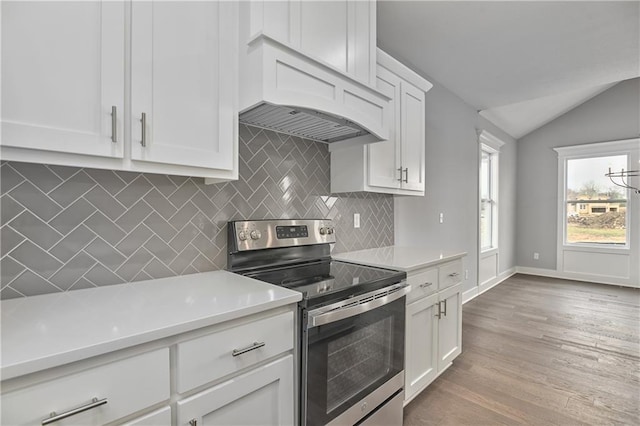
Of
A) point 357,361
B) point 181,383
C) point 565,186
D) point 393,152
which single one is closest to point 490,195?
point 565,186

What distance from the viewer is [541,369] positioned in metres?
2.53

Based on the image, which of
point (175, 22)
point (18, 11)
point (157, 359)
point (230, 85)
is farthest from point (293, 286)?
point (18, 11)

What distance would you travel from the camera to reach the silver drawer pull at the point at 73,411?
28.4 inches

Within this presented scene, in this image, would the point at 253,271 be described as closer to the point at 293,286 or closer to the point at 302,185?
the point at 293,286

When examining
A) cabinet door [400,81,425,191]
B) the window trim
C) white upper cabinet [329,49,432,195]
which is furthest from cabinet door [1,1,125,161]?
the window trim

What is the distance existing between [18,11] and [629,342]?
4.76 m

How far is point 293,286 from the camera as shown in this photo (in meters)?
1.43

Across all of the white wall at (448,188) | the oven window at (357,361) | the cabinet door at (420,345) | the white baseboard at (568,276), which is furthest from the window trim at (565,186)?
the oven window at (357,361)

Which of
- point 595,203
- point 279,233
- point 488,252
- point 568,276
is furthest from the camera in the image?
point 568,276

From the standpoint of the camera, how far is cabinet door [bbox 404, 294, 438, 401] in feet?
6.21

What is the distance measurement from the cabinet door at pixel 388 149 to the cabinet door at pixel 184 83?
1.07 metres

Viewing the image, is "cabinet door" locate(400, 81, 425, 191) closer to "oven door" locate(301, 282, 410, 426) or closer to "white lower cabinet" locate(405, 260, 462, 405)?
"white lower cabinet" locate(405, 260, 462, 405)

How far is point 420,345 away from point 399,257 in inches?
22.5

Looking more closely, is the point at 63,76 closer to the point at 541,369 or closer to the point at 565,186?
the point at 541,369
